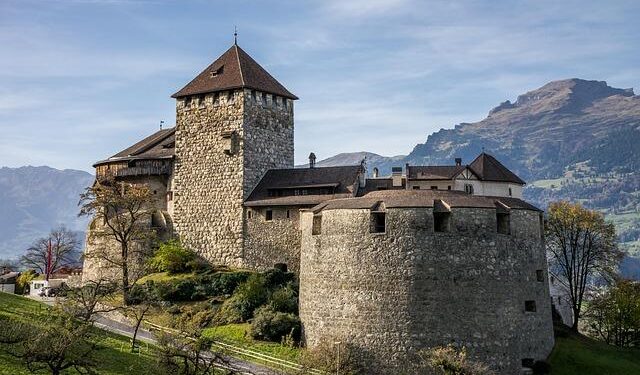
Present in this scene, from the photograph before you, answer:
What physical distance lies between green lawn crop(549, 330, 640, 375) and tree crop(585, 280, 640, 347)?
6632 mm

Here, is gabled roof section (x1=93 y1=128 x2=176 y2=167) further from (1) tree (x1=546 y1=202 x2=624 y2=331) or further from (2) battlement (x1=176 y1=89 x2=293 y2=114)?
(1) tree (x1=546 y1=202 x2=624 y2=331)

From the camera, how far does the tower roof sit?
5669 centimetres

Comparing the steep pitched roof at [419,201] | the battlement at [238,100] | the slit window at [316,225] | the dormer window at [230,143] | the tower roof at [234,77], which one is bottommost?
the slit window at [316,225]

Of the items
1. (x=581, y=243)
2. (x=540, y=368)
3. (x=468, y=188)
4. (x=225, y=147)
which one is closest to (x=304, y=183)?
(x=225, y=147)

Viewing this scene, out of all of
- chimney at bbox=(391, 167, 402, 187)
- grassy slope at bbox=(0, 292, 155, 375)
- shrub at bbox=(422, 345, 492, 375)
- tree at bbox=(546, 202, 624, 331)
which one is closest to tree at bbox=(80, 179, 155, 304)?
grassy slope at bbox=(0, 292, 155, 375)

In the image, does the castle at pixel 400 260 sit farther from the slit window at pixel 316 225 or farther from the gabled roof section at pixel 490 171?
the gabled roof section at pixel 490 171

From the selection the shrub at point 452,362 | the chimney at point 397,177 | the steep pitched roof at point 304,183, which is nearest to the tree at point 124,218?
the steep pitched roof at point 304,183

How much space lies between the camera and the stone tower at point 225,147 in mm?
55594

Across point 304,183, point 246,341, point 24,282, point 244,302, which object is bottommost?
point 246,341

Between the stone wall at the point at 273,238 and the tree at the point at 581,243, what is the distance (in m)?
22.7

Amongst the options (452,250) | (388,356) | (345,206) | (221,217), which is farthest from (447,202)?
(221,217)

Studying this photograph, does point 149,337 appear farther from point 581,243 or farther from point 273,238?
point 581,243

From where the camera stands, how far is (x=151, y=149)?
62.6 m

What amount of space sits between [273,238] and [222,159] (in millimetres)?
8148
